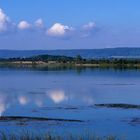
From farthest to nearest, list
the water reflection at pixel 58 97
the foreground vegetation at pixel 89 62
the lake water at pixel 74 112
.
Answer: the foreground vegetation at pixel 89 62, the water reflection at pixel 58 97, the lake water at pixel 74 112

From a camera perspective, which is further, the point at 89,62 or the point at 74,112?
the point at 89,62

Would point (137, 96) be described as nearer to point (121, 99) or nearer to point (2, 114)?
point (121, 99)

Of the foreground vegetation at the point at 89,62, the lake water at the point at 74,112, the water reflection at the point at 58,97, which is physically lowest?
the foreground vegetation at the point at 89,62

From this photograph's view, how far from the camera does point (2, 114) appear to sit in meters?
17.7

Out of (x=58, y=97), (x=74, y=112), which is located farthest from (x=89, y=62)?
(x=74, y=112)

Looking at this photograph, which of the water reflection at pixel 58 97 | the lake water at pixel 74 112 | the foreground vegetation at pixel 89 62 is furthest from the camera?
the foreground vegetation at pixel 89 62

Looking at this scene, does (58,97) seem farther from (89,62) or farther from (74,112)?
(89,62)

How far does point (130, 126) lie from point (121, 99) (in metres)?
8.55

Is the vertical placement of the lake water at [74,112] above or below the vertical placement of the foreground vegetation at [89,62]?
above

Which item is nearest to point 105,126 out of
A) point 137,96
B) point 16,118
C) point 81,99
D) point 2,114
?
point 16,118

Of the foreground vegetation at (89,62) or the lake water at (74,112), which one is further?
the foreground vegetation at (89,62)

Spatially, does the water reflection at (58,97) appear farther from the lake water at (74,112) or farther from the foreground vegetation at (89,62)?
the foreground vegetation at (89,62)

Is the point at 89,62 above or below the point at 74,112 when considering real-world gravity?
below

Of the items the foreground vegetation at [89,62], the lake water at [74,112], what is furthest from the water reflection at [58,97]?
the foreground vegetation at [89,62]
